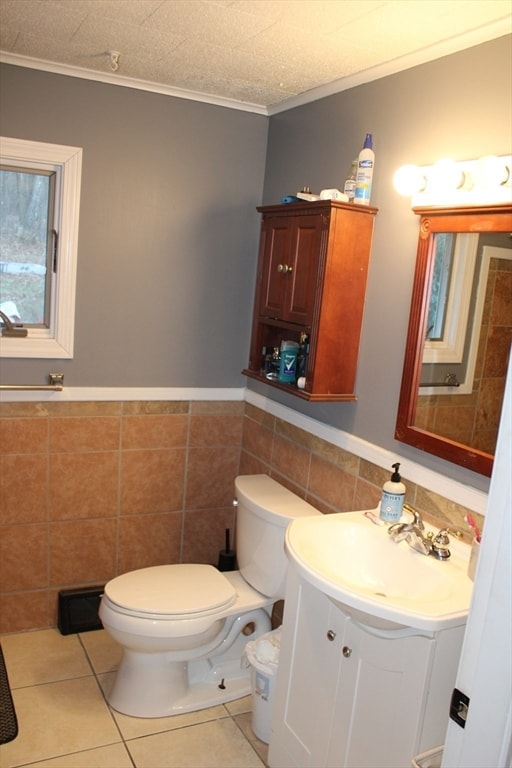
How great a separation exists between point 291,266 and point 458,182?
0.74m

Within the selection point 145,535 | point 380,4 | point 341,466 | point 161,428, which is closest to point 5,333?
point 161,428

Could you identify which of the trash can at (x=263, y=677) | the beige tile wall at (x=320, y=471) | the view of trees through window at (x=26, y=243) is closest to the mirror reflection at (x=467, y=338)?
the beige tile wall at (x=320, y=471)

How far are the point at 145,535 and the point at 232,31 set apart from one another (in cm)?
212

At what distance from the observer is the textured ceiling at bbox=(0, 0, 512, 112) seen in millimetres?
1757

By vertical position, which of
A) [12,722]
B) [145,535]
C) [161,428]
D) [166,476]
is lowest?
[12,722]

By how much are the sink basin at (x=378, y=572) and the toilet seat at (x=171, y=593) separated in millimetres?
611

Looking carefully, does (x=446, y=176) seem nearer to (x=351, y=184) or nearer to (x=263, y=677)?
(x=351, y=184)

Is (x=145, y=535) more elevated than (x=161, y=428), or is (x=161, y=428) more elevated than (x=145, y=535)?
(x=161, y=428)

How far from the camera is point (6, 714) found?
92.7 inches

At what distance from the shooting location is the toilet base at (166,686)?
95.1 inches

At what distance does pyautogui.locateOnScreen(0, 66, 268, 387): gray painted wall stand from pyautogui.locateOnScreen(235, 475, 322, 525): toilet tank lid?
1.92 ft

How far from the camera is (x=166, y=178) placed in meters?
2.79

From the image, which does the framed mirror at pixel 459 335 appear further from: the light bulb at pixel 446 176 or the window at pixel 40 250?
the window at pixel 40 250

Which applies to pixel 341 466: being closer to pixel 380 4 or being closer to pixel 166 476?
pixel 166 476
